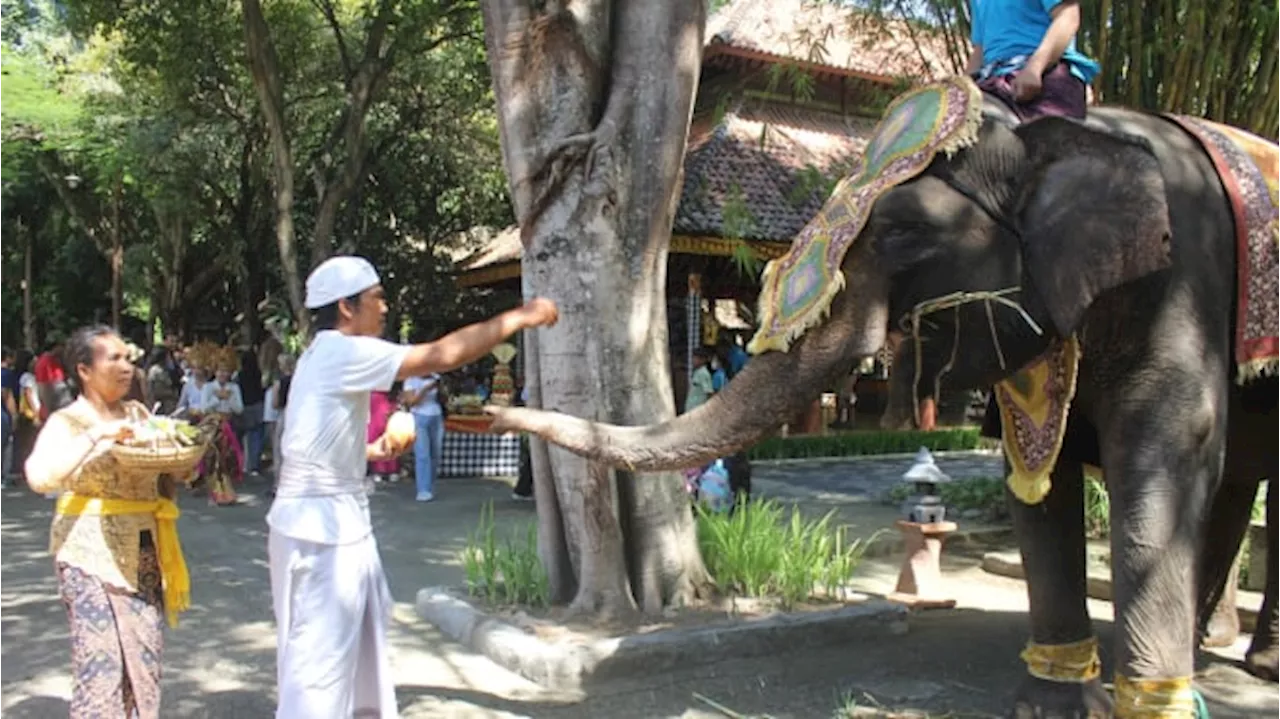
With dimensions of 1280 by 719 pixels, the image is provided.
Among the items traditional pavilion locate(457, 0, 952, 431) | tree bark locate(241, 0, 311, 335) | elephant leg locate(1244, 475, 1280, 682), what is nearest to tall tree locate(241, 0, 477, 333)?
tree bark locate(241, 0, 311, 335)

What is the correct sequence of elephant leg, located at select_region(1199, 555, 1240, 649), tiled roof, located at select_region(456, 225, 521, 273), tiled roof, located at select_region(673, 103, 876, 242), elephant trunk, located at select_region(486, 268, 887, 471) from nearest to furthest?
elephant trunk, located at select_region(486, 268, 887, 471) < elephant leg, located at select_region(1199, 555, 1240, 649) < tiled roof, located at select_region(673, 103, 876, 242) < tiled roof, located at select_region(456, 225, 521, 273)

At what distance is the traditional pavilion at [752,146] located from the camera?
1486cm

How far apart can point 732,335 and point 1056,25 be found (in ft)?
54.3

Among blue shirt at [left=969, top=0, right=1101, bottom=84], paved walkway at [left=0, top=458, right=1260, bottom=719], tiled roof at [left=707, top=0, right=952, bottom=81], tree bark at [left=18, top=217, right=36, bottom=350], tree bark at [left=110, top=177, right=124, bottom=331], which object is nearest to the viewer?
blue shirt at [left=969, top=0, right=1101, bottom=84]

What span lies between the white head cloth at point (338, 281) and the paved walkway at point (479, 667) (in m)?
1.96

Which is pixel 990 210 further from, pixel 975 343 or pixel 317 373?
pixel 317 373

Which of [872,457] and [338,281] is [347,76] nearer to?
[872,457]

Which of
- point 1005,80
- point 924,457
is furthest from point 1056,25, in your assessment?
point 924,457

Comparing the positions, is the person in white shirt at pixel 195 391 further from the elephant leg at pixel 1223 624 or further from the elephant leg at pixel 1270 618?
the elephant leg at pixel 1270 618

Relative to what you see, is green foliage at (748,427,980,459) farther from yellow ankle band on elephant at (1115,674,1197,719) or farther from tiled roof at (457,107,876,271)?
yellow ankle band on elephant at (1115,674,1197,719)

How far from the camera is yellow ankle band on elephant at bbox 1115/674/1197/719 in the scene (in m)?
3.63

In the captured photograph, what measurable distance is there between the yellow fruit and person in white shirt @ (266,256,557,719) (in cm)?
16

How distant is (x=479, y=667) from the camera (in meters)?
5.48

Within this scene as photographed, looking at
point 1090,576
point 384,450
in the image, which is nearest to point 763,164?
point 1090,576
